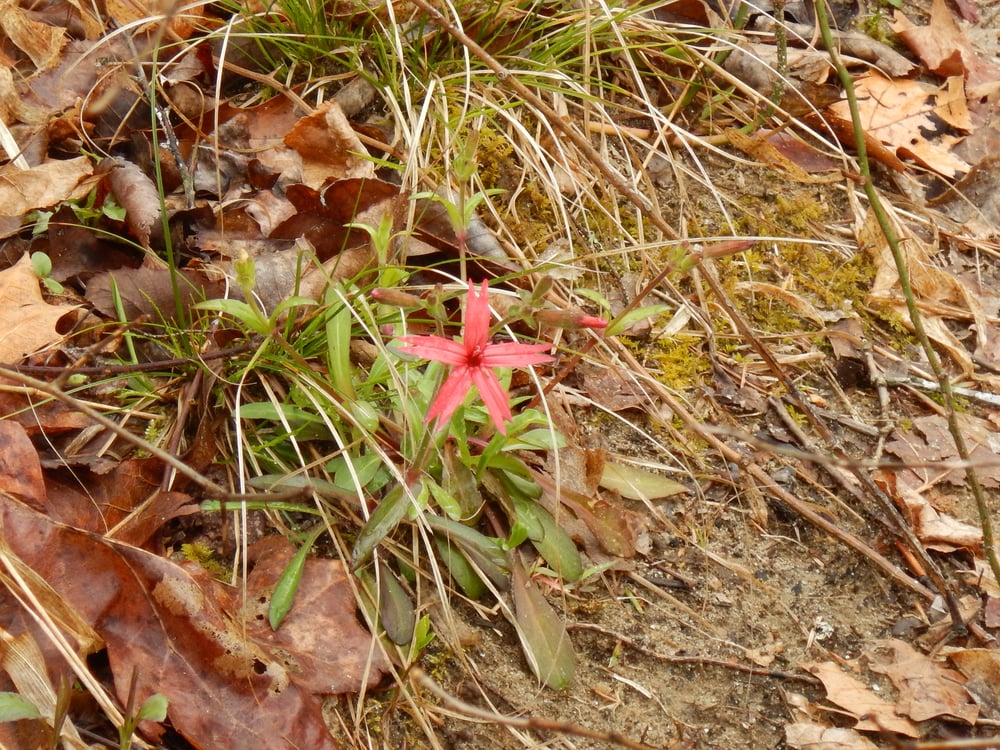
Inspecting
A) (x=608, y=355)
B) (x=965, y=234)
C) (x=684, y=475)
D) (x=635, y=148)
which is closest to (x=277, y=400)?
(x=608, y=355)

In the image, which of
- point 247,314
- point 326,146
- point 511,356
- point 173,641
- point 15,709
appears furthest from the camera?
point 326,146

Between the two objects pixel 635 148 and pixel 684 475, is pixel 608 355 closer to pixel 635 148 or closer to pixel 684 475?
pixel 684 475

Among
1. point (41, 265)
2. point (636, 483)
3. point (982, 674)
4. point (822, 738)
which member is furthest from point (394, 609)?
point (982, 674)

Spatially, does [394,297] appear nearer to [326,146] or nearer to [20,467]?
[20,467]

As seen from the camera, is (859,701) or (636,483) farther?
(636,483)

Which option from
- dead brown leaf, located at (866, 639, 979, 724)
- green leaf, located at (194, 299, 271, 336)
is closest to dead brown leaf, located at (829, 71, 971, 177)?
dead brown leaf, located at (866, 639, 979, 724)

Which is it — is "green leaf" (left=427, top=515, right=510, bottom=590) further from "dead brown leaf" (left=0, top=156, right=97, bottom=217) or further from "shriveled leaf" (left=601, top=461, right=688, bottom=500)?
"dead brown leaf" (left=0, top=156, right=97, bottom=217)

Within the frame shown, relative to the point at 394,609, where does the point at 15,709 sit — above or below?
above

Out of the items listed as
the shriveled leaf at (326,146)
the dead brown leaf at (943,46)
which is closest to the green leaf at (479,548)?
the shriveled leaf at (326,146)
